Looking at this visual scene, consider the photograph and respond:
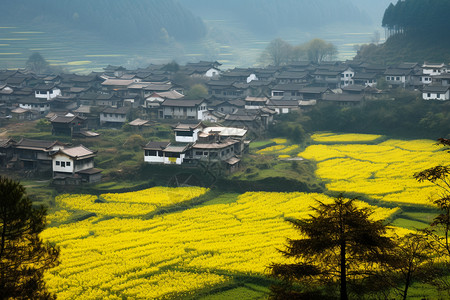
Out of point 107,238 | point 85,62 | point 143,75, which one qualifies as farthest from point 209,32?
point 107,238

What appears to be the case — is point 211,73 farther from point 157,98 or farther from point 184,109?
point 184,109

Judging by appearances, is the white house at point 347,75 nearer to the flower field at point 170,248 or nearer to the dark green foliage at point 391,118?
the dark green foliage at point 391,118

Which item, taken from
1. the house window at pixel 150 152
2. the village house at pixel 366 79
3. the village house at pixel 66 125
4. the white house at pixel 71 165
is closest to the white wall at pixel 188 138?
the house window at pixel 150 152

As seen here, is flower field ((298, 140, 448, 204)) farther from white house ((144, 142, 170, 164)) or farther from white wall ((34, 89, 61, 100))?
Result: white wall ((34, 89, 61, 100))

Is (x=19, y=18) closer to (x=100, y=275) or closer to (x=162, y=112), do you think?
(x=162, y=112)

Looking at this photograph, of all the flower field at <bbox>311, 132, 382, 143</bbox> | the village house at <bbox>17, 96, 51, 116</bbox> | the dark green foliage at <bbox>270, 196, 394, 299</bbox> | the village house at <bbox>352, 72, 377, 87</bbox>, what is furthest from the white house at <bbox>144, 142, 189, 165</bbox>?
the village house at <bbox>352, 72, 377, 87</bbox>

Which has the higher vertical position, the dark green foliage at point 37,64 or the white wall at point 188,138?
the dark green foliage at point 37,64

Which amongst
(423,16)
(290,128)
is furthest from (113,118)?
(423,16)

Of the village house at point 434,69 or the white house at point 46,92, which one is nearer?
the village house at point 434,69
